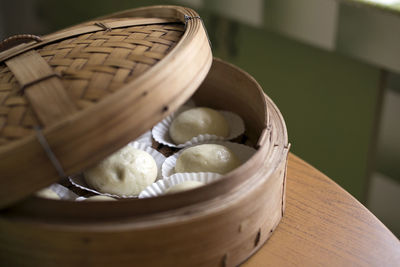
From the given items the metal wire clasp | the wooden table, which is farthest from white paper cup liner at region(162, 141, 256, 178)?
the metal wire clasp

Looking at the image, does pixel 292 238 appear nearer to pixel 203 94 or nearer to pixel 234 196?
pixel 234 196

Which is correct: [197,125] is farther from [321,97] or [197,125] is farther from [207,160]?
[321,97]

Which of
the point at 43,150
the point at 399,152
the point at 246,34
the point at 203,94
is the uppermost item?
the point at 43,150

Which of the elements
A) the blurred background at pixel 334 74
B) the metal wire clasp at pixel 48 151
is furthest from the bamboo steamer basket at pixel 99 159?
the blurred background at pixel 334 74

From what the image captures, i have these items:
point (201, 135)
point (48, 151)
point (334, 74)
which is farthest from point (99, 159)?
point (334, 74)

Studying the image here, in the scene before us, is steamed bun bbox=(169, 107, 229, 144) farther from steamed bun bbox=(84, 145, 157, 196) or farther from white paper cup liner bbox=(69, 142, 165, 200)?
steamed bun bbox=(84, 145, 157, 196)

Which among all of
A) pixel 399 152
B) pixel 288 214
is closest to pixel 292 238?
pixel 288 214
